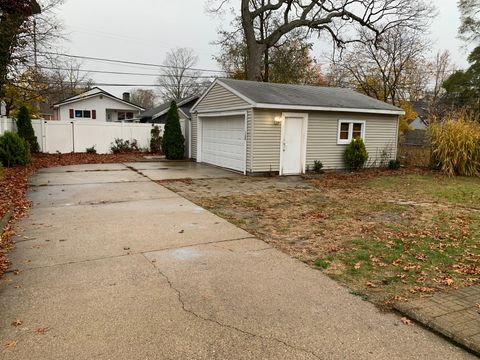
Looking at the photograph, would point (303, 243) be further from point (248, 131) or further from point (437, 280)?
point (248, 131)

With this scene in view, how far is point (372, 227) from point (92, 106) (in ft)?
98.5

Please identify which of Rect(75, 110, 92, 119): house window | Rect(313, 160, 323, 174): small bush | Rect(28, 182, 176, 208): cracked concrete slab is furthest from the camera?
Rect(75, 110, 92, 119): house window

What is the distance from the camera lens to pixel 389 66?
29.1 meters

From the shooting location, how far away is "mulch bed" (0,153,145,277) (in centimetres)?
504

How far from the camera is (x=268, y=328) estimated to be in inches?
115

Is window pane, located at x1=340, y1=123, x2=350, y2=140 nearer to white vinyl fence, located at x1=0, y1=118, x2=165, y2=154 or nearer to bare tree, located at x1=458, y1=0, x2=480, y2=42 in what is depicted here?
white vinyl fence, located at x1=0, y1=118, x2=165, y2=154

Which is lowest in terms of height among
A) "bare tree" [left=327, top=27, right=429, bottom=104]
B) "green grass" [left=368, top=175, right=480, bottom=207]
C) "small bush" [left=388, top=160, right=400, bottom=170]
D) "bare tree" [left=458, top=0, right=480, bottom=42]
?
"green grass" [left=368, top=175, right=480, bottom=207]

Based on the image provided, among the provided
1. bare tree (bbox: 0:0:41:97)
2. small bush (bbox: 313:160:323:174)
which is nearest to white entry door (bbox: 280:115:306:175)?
small bush (bbox: 313:160:323:174)

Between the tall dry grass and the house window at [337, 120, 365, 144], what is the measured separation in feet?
8.68

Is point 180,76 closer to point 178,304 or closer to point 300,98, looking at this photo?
point 300,98

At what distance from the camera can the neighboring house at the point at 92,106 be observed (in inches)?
1195

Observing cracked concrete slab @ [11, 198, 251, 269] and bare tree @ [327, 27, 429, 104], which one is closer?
cracked concrete slab @ [11, 198, 251, 269]

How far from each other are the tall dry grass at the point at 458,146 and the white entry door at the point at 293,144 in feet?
17.4

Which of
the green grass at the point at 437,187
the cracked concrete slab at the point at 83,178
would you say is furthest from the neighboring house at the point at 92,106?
the green grass at the point at 437,187
